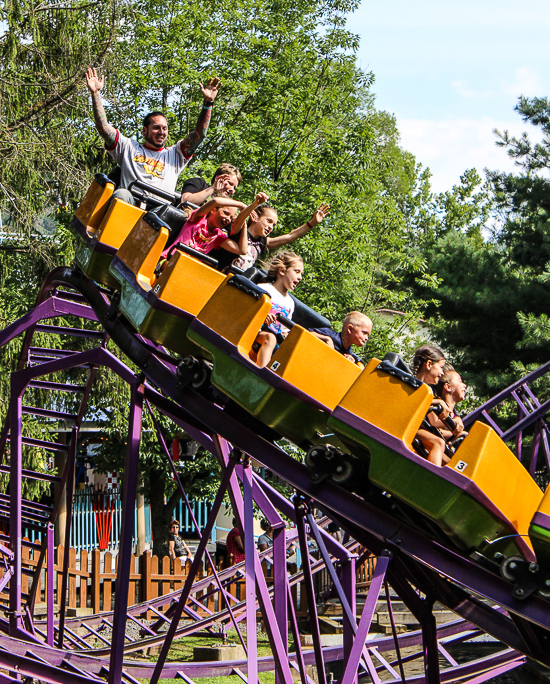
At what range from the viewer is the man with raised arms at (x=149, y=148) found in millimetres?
5227

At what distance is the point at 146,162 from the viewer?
5379mm

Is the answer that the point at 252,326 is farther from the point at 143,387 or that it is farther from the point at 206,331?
the point at 143,387

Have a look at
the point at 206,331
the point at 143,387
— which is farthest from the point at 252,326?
the point at 143,387

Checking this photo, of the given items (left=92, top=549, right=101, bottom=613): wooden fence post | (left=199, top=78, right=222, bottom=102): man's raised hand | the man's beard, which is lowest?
(left=92, top=549, right=101, bottom=613): wooden fence post

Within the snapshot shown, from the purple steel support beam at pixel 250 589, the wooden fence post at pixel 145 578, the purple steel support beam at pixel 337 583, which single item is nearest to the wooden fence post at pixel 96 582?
the wooden fence post at pixel 145 578

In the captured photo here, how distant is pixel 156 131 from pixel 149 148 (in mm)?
183

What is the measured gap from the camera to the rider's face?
5.22 metres

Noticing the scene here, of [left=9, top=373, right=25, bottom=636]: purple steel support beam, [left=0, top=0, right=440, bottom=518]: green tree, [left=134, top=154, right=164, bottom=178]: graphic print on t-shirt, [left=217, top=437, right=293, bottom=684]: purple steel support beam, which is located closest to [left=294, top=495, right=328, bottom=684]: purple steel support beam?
[left=217, top=437, right=293, bottom=684]: purple steel support beam

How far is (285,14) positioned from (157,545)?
10.4m

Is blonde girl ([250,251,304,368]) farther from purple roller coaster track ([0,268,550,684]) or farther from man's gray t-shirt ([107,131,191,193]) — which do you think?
man's gray t-shirt ([107,131,191,193])

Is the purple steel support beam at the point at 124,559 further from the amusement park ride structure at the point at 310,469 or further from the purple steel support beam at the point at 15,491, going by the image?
the purple steel support beam at the point at 15,491

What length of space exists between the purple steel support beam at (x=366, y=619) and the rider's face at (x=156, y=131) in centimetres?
346

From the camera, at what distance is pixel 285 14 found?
1491cm

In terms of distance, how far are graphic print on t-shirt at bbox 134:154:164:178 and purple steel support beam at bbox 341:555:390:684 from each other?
343 cm
